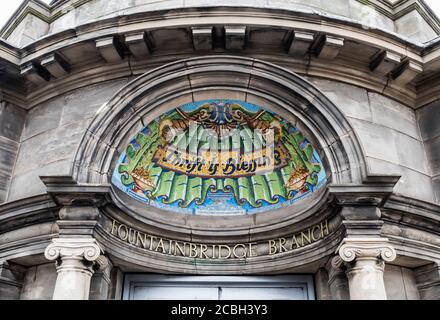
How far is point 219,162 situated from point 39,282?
11.3ft

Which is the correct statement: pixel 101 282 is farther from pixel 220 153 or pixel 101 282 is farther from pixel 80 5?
pixel 80 5

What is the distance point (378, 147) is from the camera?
740 cm

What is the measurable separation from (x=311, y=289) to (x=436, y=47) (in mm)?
4265

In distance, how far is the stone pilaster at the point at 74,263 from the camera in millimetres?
6035

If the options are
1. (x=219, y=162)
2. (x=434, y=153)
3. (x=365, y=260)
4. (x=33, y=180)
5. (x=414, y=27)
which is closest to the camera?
(x=365, y=260)

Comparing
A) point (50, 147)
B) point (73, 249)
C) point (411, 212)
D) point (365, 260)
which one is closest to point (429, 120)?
point (411, 212)

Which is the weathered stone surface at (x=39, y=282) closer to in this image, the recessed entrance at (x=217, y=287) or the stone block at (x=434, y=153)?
the recessed entrance at (x=217, y=287)

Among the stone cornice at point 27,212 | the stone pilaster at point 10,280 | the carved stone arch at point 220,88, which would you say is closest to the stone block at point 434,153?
the carved stone arch at point 220,88

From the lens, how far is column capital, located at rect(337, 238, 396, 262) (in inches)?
A: 242

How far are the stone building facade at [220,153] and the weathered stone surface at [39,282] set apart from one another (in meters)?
0.02

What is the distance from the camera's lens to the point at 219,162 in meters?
8.58
